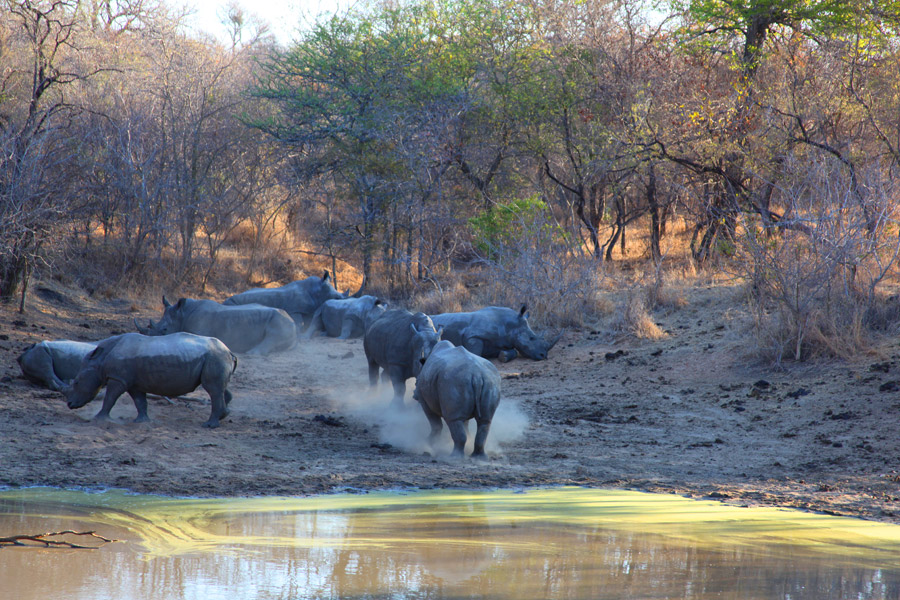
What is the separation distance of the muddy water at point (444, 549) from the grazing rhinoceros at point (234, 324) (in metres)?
6.61

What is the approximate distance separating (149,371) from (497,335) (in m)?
5.68

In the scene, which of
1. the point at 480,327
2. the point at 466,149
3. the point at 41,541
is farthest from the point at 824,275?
the point at 466,149

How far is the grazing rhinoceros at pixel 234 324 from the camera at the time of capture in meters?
12.7

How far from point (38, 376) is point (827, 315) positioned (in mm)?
8957

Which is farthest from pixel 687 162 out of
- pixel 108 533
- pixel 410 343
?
pixel 108 533

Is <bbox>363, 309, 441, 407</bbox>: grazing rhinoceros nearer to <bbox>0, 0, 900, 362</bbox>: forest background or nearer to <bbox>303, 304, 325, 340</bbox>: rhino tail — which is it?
<bbox>0, 0, 900, 362</bbox>: forest background

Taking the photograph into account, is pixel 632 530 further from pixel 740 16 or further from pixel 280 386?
pixel 740 16

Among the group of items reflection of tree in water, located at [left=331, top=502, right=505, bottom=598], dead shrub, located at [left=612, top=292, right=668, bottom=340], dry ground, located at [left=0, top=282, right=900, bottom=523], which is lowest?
reflection of tree in water, located at [left=331, top=502, right=505, bottom=598]

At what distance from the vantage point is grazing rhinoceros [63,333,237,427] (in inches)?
318

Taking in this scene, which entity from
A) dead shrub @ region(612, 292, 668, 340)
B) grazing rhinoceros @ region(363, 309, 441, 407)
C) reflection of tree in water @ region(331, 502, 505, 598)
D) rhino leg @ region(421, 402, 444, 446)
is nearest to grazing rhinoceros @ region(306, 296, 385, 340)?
dead shrub @ region(612, 292, 668, 340)

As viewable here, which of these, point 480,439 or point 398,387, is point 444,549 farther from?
point 398,387

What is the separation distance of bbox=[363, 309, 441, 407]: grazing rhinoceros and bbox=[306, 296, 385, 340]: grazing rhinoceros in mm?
4055

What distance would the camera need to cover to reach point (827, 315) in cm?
1020

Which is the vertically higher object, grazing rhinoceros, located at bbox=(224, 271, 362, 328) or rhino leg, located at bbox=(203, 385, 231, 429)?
grazing rhinoceros, located at bbox=(224, 271, 362, 328)
